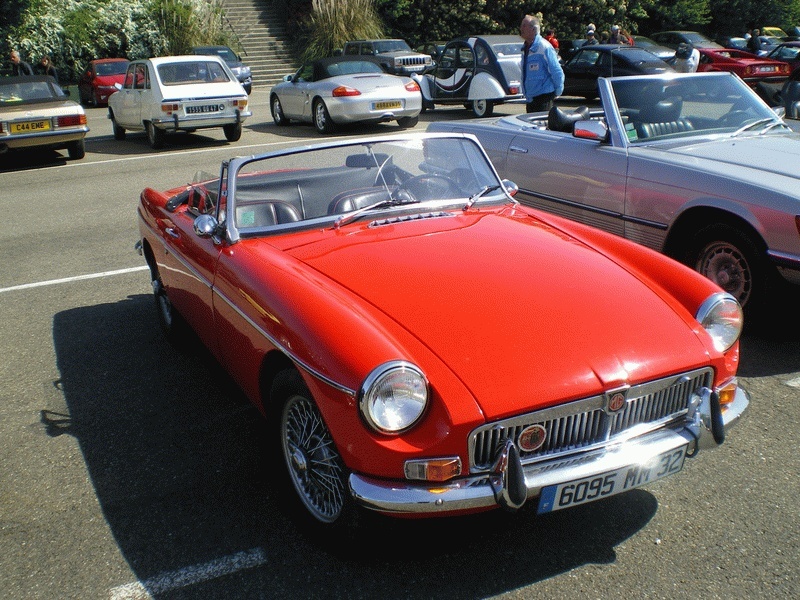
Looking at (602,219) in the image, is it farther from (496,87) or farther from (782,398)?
(496,87)

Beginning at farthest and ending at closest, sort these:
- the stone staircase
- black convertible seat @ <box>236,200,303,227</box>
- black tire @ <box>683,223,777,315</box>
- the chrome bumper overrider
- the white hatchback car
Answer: the stone staircase → the white hatchback car → black tire @ <box>683,223,777,315</box> → black convertible seat @ <box>236,200,303,227</box> → the chrome bumper overrider

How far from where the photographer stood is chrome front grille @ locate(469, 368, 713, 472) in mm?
2762

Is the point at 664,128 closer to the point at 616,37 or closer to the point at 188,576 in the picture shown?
the point at 188,576

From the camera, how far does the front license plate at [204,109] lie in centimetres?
1398

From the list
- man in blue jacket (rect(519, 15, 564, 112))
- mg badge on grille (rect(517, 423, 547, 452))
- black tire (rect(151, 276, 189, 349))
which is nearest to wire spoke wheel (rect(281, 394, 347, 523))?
mg badge on grille (rect(517, 423, 547, 452))

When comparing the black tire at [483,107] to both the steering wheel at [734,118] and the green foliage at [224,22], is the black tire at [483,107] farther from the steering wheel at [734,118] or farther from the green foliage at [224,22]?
the green foliage at [224,22]

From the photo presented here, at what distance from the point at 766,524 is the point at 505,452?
4.04 feet

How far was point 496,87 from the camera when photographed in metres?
16.1

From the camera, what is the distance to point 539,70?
9.26 meters

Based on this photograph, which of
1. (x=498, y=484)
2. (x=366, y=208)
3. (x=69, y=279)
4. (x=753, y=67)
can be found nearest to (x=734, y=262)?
(x=366, y=208)

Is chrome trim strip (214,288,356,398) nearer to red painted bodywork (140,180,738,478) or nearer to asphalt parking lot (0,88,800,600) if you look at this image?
red painted bodywork (140,180,738,478)

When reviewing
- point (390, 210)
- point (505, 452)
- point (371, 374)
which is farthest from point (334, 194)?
point (505, 452)

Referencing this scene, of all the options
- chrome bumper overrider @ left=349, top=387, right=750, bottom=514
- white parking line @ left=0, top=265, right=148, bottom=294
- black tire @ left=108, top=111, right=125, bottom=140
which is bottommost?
black tire @ left=108, top=111, right=125, bottom=140

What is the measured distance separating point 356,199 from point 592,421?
1.88 m
